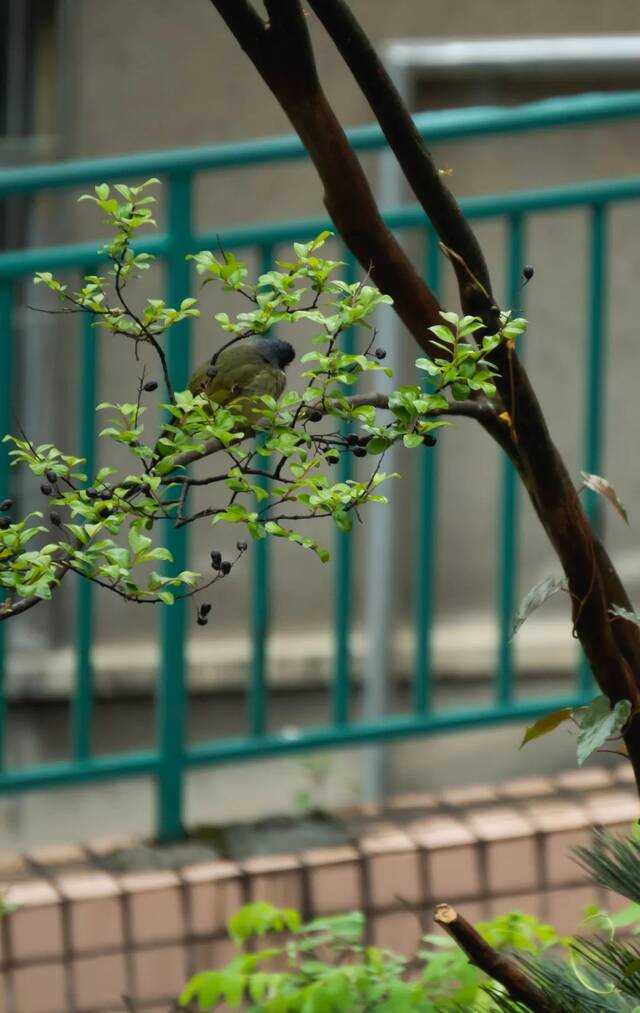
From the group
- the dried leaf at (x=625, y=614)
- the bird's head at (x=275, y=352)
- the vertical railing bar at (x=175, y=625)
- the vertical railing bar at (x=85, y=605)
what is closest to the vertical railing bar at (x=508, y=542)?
the vertical railing bar at (x=175, y=625)

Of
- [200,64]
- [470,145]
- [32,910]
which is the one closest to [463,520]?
[470,145]

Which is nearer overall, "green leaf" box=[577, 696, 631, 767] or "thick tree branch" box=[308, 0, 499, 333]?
"thick tree branch" box=[308, 0, 499, 333]

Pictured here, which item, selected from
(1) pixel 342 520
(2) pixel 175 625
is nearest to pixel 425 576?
(2) pixel 175 625

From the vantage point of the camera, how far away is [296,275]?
66.2 inches

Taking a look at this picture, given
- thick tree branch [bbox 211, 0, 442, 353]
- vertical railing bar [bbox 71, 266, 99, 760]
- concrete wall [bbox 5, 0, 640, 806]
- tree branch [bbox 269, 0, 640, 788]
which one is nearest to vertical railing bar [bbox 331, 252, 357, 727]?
vertical railing bar [bbox 71, 266, 99, 760]

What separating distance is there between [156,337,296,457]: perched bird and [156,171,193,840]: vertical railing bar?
4.30 feet

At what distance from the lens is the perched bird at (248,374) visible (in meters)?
1.95

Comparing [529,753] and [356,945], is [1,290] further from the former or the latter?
[529,753]

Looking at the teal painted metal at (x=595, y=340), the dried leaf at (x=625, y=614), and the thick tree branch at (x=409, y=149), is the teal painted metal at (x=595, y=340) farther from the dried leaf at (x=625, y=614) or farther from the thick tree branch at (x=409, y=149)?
the thick tree branch at (x=409, y=149)

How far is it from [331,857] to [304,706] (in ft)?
6.70

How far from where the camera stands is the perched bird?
1.95m

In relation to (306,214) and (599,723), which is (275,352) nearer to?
(599,723)

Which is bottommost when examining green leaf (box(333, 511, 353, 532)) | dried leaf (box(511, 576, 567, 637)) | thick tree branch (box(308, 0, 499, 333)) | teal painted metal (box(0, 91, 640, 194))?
dried leaf (box(511, 576, 567, 637))

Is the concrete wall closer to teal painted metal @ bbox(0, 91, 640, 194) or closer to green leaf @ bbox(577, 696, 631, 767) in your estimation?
teal painted metal @ bbox(0, 91, 640, 194)
